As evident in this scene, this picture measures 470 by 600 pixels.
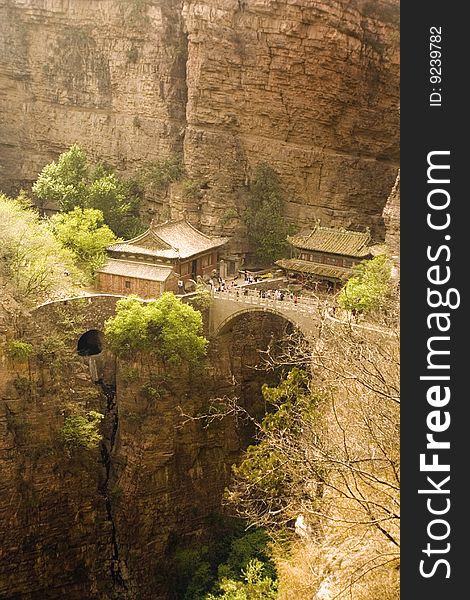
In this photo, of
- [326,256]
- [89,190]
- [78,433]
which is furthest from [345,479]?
[89,190]

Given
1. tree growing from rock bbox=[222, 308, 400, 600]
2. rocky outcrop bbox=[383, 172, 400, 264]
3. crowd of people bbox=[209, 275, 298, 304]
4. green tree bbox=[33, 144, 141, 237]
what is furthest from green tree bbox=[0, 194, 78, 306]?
rocky outcrop bbox=[383, 172, 400, 264]

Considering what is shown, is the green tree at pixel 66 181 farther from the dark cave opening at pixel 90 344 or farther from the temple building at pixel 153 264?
the dark cave opening at pixel 90 344

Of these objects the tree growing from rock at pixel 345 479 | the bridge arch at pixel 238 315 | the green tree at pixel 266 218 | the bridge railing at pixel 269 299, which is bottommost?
the tree growing from rock at pixel 345 479

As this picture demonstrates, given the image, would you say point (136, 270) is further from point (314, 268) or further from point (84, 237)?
point (314, 268)

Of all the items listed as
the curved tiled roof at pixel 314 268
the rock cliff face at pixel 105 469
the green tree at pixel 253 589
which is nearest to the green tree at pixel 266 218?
the curved tiled roof at pixel 314 268

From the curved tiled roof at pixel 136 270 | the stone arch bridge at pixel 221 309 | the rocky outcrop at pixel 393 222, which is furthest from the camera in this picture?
the curved tiled roof at pixel 136 270

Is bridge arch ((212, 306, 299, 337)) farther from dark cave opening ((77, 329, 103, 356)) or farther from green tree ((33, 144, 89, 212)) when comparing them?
green tree ((33, 144, 89, 212))
